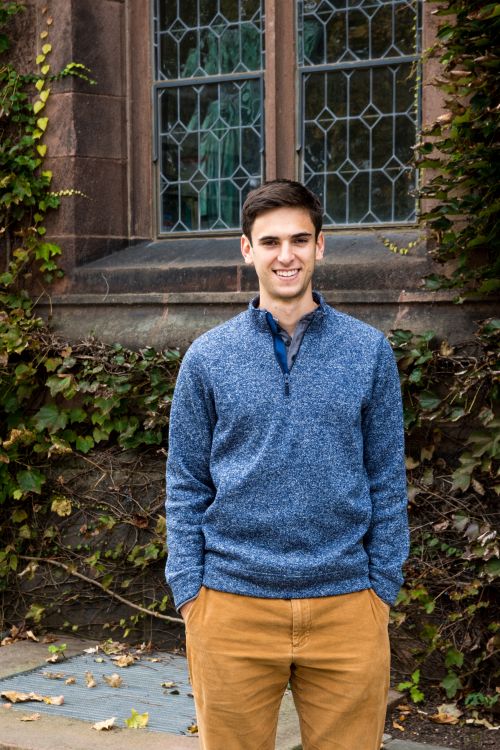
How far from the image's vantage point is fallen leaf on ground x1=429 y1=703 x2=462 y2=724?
4.87 metres

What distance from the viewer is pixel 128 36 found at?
6547 mm

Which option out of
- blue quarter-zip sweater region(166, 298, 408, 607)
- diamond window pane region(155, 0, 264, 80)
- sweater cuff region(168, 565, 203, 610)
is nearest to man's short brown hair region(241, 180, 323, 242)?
blue quarter-zip sweater region(166, 298, 408, 607)

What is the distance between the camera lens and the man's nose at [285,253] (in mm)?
2869

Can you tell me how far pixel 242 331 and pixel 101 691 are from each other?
8.79ft

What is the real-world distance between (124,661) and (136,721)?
99 centimetres

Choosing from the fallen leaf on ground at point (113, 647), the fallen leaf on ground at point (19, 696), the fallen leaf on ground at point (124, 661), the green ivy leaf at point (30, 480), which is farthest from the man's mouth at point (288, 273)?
the green ivy leaf at point (30, 480)

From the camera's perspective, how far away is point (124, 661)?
5.58 metres

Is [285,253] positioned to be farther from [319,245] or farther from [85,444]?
[85,444]

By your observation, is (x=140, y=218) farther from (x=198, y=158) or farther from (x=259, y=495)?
(x=259, y=495)

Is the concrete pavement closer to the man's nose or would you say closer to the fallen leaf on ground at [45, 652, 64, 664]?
the fallen leaf on ground at [45, 652, 64, 664]

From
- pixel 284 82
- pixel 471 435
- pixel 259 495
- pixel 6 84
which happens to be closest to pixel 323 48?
pixel 284 82

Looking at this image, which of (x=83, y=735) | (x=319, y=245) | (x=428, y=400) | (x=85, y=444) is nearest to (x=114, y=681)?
(x=83, y=735)

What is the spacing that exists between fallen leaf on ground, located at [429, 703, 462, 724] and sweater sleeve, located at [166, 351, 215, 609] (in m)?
2.35

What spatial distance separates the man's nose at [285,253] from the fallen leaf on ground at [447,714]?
272 cm
